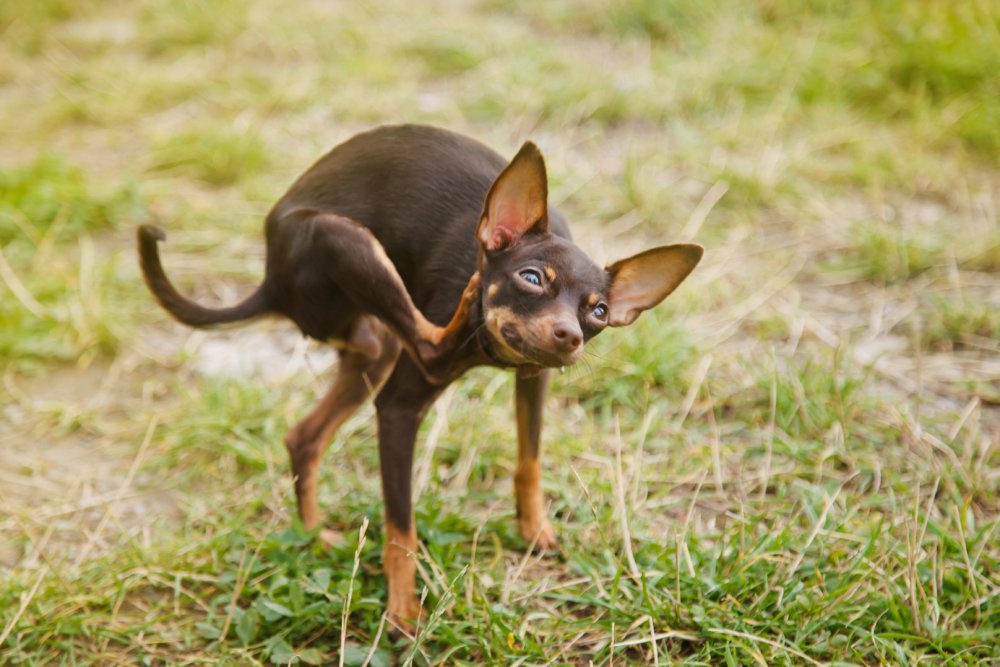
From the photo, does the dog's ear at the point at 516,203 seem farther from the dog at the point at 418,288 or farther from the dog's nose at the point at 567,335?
the dog's nose at the point at 567,335

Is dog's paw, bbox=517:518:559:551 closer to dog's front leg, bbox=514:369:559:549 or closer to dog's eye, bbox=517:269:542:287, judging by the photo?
dog's front leg, bbox=514:369:559:549

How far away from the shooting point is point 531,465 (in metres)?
2.90

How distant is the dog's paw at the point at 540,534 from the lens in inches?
116

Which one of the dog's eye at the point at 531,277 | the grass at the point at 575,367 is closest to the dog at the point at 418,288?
the dog's eye at the point at 531,277

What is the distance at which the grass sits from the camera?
2.63 m

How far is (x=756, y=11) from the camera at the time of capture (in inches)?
263

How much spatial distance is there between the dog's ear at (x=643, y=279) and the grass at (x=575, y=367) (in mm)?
666

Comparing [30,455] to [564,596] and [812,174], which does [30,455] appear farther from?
[812,174]

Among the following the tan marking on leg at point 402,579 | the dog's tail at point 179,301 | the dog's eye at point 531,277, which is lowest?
the tan marking on leg at point 402,579

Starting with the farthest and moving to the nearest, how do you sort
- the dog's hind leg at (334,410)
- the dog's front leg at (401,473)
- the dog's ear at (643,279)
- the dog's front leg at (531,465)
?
the dog's hind leg at (334,410)
the dog's front leg at (531,465)
the dog's front leg at (401,473)
the dog's ear at (643,279)

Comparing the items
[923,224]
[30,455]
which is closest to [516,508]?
[30,455]

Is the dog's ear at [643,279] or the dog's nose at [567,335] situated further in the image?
the dog's ear at [643,279]

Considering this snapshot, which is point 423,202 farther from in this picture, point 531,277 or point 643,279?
point 643,279

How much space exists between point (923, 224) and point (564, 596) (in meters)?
2.96
